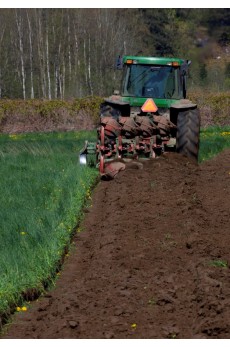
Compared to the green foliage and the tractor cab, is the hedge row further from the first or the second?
the tractor cab

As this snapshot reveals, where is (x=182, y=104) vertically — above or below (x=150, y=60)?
below

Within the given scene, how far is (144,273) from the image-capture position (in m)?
6.36

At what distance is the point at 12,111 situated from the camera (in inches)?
1198

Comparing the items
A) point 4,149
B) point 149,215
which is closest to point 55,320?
point 149,215

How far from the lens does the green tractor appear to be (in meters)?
12.8

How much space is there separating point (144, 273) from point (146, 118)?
679 centimetres

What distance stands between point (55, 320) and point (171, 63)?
8.89 meters

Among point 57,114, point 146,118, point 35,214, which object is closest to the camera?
point 35,214

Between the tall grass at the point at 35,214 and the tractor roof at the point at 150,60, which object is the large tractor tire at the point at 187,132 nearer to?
the tractor roof at the point at 150,60

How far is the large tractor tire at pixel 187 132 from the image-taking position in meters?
13.2

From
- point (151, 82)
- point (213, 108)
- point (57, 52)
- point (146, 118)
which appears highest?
point (151, 82)

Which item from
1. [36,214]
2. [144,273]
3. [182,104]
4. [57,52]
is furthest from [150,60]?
[57,52]

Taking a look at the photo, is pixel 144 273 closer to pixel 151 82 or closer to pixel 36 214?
pixel 36 214

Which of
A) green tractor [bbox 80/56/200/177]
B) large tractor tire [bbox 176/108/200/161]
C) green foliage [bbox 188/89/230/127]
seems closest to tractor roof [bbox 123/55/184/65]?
green tractor [bbox 80/56/200/177]
